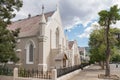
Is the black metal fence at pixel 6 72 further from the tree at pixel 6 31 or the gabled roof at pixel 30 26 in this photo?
the gabled roof at pixel 30 26

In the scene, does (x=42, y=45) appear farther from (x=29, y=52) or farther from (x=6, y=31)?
(x=6, y=31)

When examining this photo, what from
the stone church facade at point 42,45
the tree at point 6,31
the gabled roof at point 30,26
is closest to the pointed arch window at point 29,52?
the stone church facade at point 42,45

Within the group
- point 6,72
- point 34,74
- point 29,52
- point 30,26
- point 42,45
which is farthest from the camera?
point 30,26

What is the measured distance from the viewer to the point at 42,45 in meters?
34.1

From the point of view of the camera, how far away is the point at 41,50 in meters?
34.2

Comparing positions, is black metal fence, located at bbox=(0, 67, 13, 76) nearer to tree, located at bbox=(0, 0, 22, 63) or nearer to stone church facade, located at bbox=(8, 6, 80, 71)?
tree, located at bbox=(0, 0, 22, 63)

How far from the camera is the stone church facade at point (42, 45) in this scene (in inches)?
1347

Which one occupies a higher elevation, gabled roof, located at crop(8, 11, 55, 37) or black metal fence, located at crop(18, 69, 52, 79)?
gabled roof, located at crop(8, 11, 55, 37)

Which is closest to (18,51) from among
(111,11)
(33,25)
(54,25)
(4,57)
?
(33,25)

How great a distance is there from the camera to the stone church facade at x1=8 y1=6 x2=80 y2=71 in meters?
34.2

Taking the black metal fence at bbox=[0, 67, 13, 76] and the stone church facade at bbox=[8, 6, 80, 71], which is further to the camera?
the stone church facade at bbox=[8, 6, 80, 71]

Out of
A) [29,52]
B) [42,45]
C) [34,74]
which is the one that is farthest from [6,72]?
[29,52]

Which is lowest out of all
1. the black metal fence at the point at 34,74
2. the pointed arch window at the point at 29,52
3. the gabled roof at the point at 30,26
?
the black metal fence at the point at 34,74

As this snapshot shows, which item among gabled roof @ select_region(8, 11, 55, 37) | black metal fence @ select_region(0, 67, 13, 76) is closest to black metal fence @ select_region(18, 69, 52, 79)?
black metal fence @ select_region(0, 67, 13, 76)
